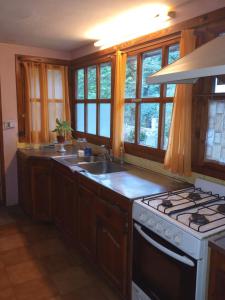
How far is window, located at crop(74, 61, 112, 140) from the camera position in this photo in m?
3.24

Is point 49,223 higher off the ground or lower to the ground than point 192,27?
lower

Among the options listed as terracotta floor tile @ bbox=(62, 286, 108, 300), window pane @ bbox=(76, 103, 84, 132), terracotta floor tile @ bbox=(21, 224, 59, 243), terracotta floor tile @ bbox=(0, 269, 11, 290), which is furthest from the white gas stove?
window pane @ bbox=(76, 103, 84, 132)

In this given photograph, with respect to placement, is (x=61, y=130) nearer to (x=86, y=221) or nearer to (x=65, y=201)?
(x=65, y=201)

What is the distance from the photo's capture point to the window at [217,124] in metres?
1.88

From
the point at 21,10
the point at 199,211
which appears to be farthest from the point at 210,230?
the point at 21,10

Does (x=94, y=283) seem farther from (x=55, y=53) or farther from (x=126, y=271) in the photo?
(x=55, y=53)

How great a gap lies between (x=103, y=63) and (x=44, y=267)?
2.36 m

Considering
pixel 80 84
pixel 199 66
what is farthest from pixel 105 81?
pixel 199 66

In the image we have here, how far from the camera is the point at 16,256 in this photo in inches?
104

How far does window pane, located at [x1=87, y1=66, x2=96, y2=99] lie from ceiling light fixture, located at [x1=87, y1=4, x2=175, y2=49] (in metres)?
0.43

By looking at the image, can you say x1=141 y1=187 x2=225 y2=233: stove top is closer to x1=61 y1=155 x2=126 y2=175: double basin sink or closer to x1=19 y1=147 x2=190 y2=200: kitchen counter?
x1=19 y1=147 x2=190 y2=200: kitchen counter

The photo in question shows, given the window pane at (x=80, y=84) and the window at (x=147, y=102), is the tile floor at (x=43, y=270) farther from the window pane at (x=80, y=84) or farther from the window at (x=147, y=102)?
the window pane at (x=80, y=84)

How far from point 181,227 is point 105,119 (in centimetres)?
211

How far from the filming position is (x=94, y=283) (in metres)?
2.29
